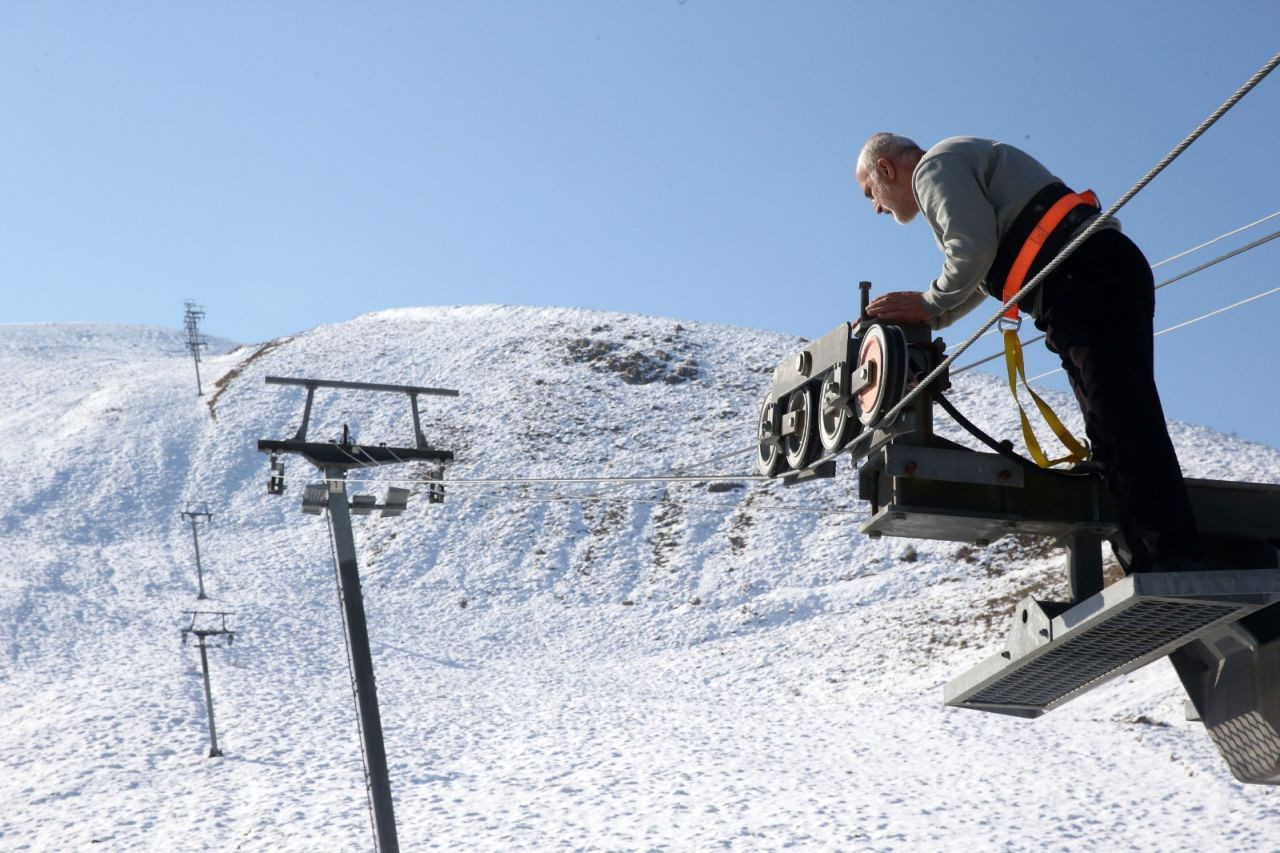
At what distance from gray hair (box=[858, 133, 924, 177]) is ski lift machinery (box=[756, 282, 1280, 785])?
756 millimetres

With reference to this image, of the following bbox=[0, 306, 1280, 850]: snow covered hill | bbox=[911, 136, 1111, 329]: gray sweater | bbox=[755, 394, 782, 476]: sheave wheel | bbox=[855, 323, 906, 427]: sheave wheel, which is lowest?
bbox=[0, 306, 1280, 850]: snow covered hill

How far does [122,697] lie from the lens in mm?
28266

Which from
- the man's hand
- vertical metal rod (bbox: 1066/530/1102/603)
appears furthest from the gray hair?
vertical metal rod (bbox: 1066/530/1102/603)

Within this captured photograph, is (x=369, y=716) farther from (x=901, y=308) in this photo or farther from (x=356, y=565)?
(x=901, y=308)

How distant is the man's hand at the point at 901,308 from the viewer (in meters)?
5.98

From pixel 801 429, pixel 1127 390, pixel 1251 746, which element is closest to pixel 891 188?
pixel 801 429

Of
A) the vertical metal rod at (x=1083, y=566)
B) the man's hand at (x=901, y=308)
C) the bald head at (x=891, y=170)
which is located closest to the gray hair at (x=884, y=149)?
the bald head at (x=891, y=170)

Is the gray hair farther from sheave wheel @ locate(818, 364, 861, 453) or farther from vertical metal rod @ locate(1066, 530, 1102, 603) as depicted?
vertical metal rod @ locate(1066, 530, 1102, 603)

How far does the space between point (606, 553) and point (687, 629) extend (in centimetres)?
875

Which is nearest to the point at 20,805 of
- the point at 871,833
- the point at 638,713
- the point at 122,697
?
the point at 122,697

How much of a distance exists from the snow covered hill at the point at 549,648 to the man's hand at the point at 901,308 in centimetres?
735

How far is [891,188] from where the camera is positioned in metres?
6.05

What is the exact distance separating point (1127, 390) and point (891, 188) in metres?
1.51

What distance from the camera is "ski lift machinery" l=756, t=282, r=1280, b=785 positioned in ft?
17.9
